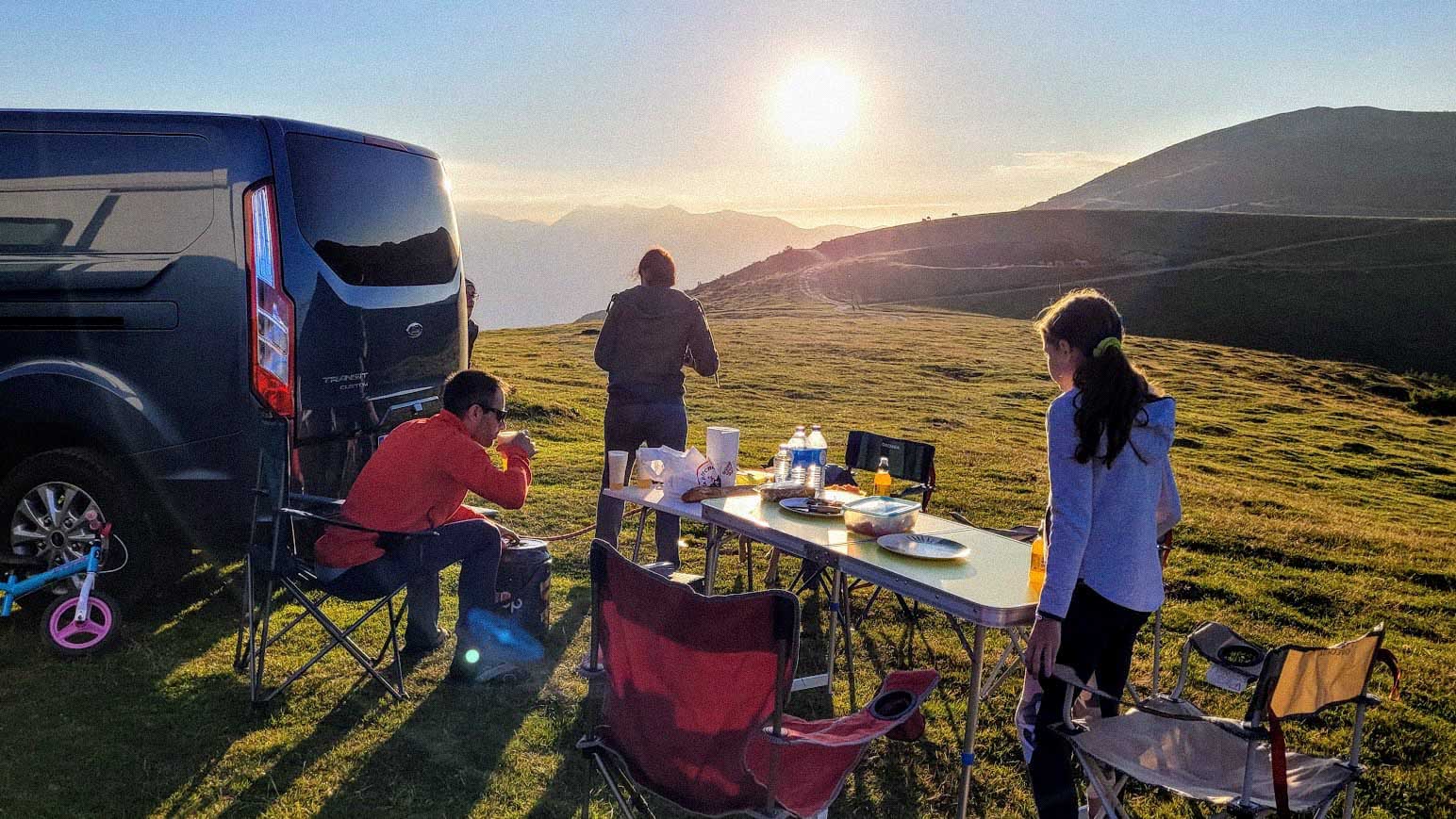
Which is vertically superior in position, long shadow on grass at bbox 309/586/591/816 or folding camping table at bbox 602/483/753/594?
folding camping table at bbox 602/483/753/594

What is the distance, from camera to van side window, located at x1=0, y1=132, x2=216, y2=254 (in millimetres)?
4715

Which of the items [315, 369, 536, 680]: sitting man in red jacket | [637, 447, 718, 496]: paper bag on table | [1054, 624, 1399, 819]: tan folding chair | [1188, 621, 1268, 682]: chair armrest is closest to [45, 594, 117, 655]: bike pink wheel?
[315, 369, 536, 680]: sitting man in red jacket

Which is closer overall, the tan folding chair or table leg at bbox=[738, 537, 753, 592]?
the tan folding chair

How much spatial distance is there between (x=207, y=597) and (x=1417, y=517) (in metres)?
14.6

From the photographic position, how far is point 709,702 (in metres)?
2.51

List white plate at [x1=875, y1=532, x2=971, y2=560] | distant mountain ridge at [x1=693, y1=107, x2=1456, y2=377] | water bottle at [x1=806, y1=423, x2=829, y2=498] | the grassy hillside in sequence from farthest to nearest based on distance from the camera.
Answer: distant mountain ridge at [x1=693, y1=107, x2=1456, y2=377]
the grassy hillside
water bottle at [x1=806, y1=423, x2=829, y2=498]
white plate at [x1=875, y1=532, x2=971, y2=560]

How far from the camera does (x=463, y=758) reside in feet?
12.9

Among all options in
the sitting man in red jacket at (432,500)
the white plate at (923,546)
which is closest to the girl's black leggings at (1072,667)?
the white plate at (923,546)

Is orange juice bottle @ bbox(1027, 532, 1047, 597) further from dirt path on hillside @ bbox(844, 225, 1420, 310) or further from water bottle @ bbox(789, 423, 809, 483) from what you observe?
dirt path on hillside @ bbox(844, 225, 1420, 310)

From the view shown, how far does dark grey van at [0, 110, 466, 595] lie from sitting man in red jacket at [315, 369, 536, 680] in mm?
544

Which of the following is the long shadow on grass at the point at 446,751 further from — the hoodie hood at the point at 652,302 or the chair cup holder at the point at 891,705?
the hoodie hood at the point at 652,302

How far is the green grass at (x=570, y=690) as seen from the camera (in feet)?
12.2

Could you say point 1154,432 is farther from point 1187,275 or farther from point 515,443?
point 1187,275

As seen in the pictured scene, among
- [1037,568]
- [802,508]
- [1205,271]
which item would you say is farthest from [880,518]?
[1205,271]
